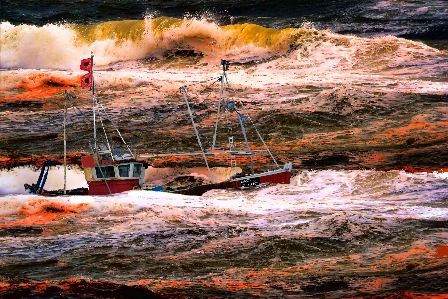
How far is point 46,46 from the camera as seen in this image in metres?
97.4

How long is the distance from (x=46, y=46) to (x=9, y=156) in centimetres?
3865

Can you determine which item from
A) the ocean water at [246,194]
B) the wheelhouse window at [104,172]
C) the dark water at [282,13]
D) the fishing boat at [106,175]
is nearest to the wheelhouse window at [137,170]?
the fishing boat at [106,175]

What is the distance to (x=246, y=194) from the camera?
52.1 metres

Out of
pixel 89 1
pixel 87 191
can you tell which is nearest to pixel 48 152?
pixel 87 191

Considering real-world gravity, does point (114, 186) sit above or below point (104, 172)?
below

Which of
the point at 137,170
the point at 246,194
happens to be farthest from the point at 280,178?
the point at 137,170

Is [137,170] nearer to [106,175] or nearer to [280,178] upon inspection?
[106,175]

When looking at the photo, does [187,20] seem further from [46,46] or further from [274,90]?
[274,90]

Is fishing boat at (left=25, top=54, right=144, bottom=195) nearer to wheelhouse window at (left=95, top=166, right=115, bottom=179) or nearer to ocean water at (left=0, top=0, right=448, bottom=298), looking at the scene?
wheelhouse window at (left=95, top=166, right=115, bottom=179)

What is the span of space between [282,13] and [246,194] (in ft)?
169

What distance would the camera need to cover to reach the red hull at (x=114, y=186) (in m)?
54.8

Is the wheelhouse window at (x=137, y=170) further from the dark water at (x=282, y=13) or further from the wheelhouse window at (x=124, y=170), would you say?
the dark water at (x=282, y=13)

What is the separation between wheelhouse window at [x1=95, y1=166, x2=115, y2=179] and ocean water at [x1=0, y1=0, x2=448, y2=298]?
275 cm

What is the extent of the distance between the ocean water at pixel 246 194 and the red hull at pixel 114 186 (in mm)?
2022
